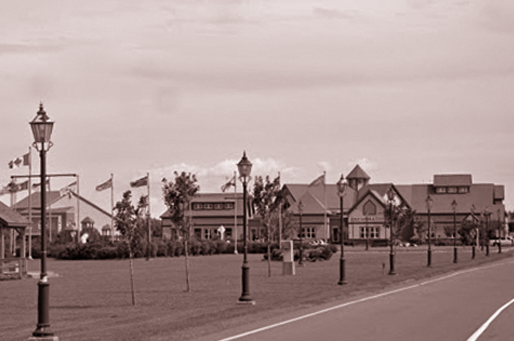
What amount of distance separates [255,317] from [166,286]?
17002 mm

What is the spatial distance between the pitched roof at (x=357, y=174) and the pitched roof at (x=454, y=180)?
12.6 metres

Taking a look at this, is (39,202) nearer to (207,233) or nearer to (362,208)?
(207,233)

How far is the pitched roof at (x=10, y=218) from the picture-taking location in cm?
5200

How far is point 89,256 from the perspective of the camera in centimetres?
8856

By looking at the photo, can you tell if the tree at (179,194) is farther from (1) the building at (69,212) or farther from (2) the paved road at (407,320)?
(1) the building at (69,212)

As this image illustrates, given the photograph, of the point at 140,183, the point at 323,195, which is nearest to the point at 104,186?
the point at 140,183

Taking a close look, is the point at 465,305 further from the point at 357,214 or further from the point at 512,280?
the point at 357,214

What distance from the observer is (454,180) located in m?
155

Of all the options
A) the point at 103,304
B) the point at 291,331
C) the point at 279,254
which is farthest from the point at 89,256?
the point at 291,331

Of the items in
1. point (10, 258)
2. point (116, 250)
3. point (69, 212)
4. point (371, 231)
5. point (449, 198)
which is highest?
point (449, 198)

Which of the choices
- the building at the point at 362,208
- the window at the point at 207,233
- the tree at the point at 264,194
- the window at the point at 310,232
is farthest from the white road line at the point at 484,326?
the window at the point at 207,233

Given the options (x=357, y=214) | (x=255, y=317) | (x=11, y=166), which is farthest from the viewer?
(x=357, y=214)

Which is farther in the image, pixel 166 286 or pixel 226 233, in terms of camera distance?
pixel 226 233

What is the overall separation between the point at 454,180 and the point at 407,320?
13466 centimetres
